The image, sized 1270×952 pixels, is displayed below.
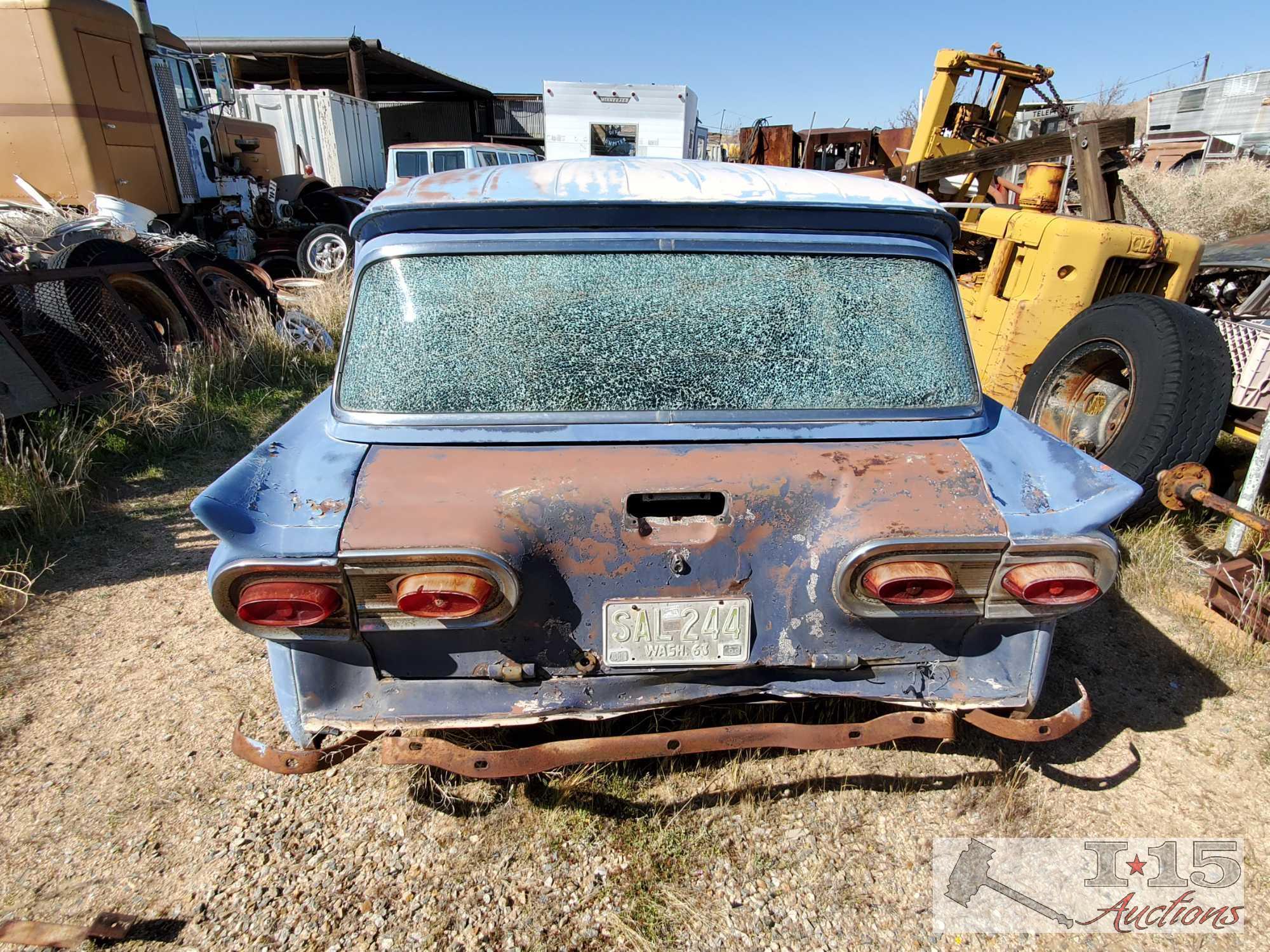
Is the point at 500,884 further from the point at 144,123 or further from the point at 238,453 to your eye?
the point at 144,123

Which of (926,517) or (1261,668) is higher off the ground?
(926,517)

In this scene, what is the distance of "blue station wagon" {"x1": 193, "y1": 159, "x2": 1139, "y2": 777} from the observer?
70.0 inches

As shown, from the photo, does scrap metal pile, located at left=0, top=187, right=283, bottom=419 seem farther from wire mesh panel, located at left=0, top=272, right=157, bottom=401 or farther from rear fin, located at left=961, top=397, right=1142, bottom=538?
rear fin, located at left=961, top=397, right=1142, bottom=538

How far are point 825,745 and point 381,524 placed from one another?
135cm

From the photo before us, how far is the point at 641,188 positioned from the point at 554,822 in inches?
80.1

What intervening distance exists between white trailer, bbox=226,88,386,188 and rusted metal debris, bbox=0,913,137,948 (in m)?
17.1

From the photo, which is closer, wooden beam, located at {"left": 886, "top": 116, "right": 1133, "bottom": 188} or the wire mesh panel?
wooden beam, located at {"left": 886, "top": 116, "right": 1133, "bottom": 188}

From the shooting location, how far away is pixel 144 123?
29.6 feet

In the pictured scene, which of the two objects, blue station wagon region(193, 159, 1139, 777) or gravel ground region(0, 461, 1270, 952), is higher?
blue station wagon region(193, 159, 1139, 777)

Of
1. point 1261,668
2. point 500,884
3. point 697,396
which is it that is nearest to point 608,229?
point 697,396

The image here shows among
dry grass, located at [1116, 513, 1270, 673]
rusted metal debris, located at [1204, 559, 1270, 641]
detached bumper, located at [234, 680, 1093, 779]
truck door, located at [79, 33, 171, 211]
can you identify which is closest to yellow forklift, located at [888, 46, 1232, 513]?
dry grass, located at [1116, 513, 1270, 673]

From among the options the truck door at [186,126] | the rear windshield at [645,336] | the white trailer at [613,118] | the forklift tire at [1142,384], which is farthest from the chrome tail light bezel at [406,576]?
the white trailer at [613,118]

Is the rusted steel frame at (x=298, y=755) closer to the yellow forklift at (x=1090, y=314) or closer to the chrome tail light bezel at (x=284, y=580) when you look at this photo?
the chrome tail light bezel at (x=284, y=580)

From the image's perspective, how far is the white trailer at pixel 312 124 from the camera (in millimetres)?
16625
